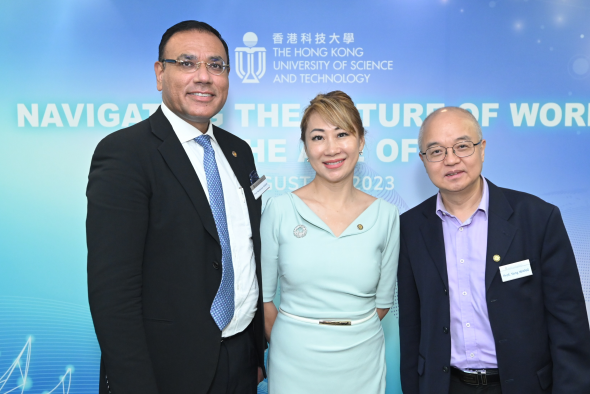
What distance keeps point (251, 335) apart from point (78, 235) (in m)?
1.64

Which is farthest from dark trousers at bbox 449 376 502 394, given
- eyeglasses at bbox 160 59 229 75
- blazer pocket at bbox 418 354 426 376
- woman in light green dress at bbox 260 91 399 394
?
eyeglasses at bbox 160 59 229 75

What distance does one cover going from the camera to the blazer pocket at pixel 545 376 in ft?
6.03

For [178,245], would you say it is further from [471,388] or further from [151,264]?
[471,388]

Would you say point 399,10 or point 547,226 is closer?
point 547,226

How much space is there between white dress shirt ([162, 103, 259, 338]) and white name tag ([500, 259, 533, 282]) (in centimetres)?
110

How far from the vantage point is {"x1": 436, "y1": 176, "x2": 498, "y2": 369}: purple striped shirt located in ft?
6.14

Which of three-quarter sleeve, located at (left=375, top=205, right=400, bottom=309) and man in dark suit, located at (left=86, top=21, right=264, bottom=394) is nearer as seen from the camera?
man in dark suit, located at (left=86, top=21, right=264, bottom=394)

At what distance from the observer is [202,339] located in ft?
5.56

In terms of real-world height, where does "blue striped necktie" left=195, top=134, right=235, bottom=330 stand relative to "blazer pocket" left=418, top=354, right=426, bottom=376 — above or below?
above

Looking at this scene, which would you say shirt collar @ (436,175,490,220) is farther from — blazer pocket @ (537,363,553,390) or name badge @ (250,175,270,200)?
name badge @ (250,175,270,200)

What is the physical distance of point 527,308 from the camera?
72.4 inches

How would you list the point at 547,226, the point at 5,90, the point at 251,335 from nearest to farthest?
the point at 547,226 → the point at 251,335 → the point at 5,90

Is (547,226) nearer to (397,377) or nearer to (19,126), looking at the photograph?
(397,377)

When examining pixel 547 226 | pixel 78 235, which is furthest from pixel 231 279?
pixel 78 235
